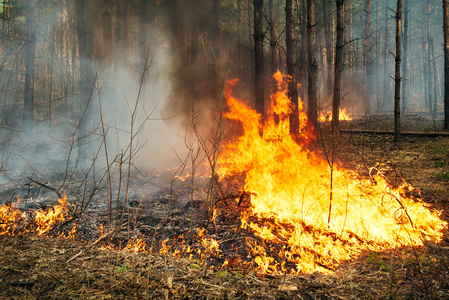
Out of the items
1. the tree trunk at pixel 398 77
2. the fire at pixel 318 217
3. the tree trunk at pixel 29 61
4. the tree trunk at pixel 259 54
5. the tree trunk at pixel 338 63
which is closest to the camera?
the fire at pixel 318 217

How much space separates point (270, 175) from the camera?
617 cm

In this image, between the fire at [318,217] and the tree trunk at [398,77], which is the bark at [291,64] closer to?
the fire at [318,217]

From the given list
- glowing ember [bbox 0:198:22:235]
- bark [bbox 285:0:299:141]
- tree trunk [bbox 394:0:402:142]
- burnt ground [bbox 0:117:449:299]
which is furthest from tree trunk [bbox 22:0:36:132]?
tree trunk [bbox 394:0:402:142]

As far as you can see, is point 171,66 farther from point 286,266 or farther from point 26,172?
point 286,266

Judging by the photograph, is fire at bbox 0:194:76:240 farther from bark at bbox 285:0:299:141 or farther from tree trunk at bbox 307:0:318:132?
tree trunk at bbox 307:0:318:132

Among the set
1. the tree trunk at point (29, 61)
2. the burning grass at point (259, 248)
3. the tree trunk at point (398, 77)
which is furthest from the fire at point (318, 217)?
the tree trunk at point (29, 61)

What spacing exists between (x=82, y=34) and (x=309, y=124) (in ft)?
29.3

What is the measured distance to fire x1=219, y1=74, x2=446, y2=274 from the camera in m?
3.73

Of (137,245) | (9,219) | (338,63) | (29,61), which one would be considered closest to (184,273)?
(137,245)

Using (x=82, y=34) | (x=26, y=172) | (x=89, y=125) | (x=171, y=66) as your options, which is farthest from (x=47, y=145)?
(x=171, y=66)

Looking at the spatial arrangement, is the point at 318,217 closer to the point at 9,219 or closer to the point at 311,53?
the point at 9,219

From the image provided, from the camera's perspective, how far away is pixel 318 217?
178 inches

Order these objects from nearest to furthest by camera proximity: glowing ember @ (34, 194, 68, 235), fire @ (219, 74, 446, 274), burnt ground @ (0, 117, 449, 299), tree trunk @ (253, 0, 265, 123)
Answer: burnt ground @ (0, 117, 449, 299), fire @ (219, 74, 446, 274), glowing ember @ (34, 194, 68, 235), tree trunk @ (253, 0, 265, 123)

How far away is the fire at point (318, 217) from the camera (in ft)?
12.3
